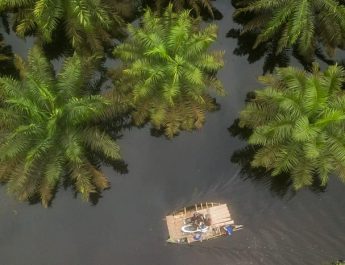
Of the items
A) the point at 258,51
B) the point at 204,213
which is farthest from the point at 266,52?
the point at 204,213

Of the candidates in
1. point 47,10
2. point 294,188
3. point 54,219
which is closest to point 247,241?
point 294,188

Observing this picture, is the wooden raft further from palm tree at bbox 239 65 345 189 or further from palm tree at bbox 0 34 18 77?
palm tree at bbox 0 34 18 77

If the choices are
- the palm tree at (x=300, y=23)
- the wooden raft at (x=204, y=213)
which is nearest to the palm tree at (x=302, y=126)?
the palm tree at (x=300, y=23)

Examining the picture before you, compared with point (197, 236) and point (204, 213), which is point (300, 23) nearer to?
point (204, 213)

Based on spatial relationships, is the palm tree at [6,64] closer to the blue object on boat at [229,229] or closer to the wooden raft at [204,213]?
the wooden raft at [204,213]

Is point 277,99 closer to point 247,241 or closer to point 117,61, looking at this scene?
point 247,241

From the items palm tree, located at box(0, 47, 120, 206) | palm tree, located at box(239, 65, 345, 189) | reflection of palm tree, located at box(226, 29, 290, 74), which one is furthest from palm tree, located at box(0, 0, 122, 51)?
palm tree, located at box(239, 65, 345, 189)
